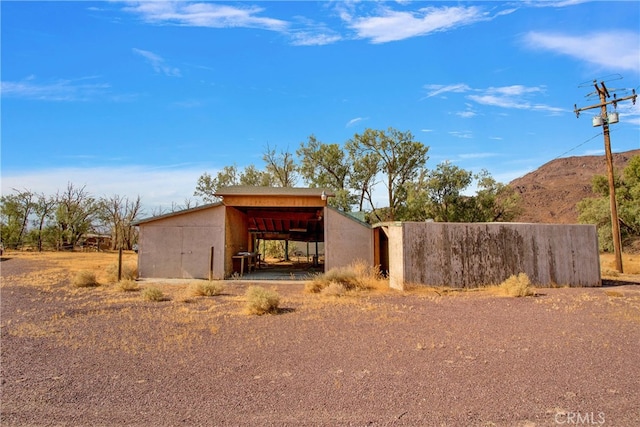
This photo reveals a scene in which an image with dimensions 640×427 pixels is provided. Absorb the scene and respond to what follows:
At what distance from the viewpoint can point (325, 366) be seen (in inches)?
202

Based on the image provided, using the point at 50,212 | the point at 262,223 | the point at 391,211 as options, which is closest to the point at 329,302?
the point at 262,223

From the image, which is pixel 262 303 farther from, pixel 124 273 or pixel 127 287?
pixel 124 273

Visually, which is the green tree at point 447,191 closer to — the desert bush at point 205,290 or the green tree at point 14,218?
the desert bush at point 205,290

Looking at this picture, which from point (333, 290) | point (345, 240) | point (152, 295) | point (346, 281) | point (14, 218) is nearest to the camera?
point (152, 295)

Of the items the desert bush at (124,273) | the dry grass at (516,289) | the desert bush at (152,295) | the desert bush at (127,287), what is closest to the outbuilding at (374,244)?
the desert bush at (124,273)

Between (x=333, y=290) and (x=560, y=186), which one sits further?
(x=560, y=186)

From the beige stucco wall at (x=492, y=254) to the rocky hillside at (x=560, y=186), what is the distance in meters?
42.8

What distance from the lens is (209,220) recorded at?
17.4m

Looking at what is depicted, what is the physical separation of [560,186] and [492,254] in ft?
233

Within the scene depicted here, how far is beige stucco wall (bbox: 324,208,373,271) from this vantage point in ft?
55.5

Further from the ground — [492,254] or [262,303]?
[492,254]

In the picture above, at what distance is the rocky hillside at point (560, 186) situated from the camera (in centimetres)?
6197

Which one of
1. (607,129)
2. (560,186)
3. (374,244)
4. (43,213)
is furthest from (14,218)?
(560,186)

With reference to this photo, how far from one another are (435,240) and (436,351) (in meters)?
7.92
